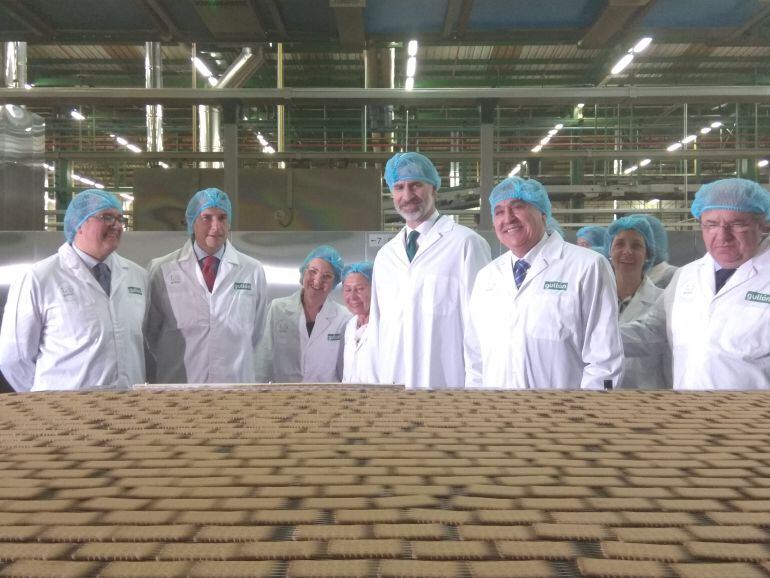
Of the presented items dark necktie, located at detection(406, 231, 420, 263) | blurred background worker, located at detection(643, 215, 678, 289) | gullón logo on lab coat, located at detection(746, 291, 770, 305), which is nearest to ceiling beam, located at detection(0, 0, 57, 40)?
dark necktie, located at detection(406, 231, 420, 263)

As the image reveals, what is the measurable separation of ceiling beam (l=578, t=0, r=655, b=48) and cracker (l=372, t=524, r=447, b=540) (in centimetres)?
173

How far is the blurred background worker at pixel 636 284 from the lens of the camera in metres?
2.43

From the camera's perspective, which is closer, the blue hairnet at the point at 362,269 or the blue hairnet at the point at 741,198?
the blue hairnet at the point at 741,198

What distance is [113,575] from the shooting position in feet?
1.09

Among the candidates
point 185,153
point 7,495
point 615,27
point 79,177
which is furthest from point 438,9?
point 79,177

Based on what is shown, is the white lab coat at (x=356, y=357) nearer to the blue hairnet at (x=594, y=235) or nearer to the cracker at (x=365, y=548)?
the blue hairnet at (x=594, y=235)

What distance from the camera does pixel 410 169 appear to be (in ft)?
8.21

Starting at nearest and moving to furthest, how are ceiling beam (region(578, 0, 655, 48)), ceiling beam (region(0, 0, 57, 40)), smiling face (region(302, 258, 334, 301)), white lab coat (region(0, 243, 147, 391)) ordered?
ceiling beam (region(578, 0, 655, 48)), ceiling beam (region(0, 0, 57, 40)), white lab coat (region(0, 243, 147, 391)), smiling face (region(302, 258, 334, 301))

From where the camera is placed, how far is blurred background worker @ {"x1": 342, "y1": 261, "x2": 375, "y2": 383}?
9.20 ft

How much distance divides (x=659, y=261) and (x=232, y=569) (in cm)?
305

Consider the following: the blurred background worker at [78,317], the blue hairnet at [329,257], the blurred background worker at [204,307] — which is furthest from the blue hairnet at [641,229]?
the blurred background worker at [78,317]

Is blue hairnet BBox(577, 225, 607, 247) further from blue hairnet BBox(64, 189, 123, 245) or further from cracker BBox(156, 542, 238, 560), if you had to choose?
cracker BBox(156, 542, 238, 560)

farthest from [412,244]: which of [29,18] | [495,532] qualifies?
[495,532]

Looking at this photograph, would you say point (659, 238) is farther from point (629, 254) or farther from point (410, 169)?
point (410, 169)
